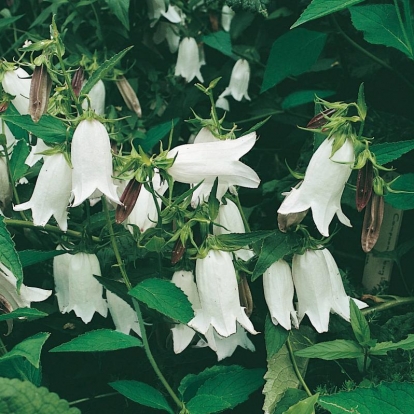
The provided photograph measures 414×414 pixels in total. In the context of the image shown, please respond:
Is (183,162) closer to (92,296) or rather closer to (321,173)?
(321,173)

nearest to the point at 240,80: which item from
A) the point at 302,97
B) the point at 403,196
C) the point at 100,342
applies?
the point at 302,97

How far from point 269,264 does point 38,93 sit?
0.43 metres

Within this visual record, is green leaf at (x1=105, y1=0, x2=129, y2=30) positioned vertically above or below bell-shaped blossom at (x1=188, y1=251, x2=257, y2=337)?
above

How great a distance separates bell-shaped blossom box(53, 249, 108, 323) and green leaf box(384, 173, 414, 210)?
0.55 m

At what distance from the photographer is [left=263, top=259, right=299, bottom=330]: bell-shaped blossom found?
113cm

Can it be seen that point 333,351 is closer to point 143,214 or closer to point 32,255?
point 143,214

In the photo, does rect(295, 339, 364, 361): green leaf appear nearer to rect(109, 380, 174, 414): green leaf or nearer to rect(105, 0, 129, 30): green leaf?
rect(109, 380, 174, 414): green leaf

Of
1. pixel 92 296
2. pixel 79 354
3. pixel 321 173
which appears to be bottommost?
pixel 79 354

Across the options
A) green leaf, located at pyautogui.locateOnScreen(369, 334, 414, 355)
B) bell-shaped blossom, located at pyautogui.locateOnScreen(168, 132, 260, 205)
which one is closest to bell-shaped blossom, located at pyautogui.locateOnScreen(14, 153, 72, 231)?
bell-shaped blossom, located at pyautogui.locateOnScreen(168, 132, 260, 205)

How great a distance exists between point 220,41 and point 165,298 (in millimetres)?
964

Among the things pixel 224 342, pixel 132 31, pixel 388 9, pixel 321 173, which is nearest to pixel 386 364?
pixel 224 342

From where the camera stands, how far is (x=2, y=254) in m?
0.97

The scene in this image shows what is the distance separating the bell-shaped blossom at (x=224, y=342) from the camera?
1.16 metres

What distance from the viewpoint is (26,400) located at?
0.89m
